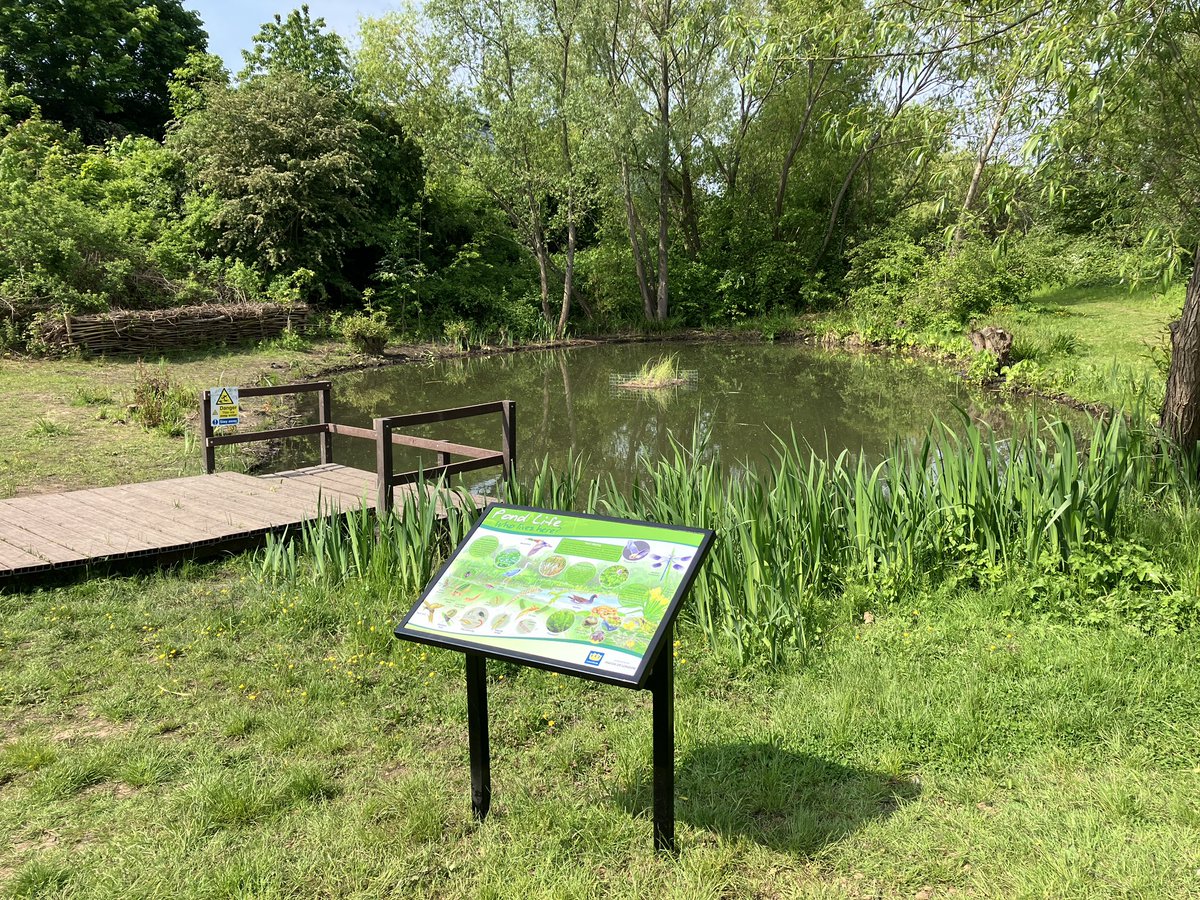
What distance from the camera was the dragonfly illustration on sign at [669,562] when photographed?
2.44 metres

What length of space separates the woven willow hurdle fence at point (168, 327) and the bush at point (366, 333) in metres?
1.46

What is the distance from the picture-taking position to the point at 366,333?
1908 centimetres

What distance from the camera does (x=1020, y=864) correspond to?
2.50 meters

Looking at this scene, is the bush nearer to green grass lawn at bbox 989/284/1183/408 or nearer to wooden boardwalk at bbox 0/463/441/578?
wooden boardwalk at bbox 0/463/441/578

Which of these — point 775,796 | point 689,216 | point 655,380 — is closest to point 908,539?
point 775,796

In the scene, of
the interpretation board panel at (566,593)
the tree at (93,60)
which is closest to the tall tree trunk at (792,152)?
the tree at (93,60)

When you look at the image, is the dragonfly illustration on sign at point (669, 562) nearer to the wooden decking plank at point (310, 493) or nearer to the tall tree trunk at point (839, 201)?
the wooden decking plank at point (310, 493)

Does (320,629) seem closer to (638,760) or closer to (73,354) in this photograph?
(638,760)

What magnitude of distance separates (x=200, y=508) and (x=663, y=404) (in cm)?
872

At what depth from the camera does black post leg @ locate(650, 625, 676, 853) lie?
251 centimetres

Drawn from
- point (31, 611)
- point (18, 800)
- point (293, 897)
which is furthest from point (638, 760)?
point (31, 611)

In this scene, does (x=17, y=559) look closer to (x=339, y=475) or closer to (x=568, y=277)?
(x=339, y=475)

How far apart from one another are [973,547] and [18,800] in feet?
14.5

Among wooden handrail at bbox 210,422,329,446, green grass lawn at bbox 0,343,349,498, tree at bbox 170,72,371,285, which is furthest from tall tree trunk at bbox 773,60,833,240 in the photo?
wooden handrail at bbox 210,422,329,446
